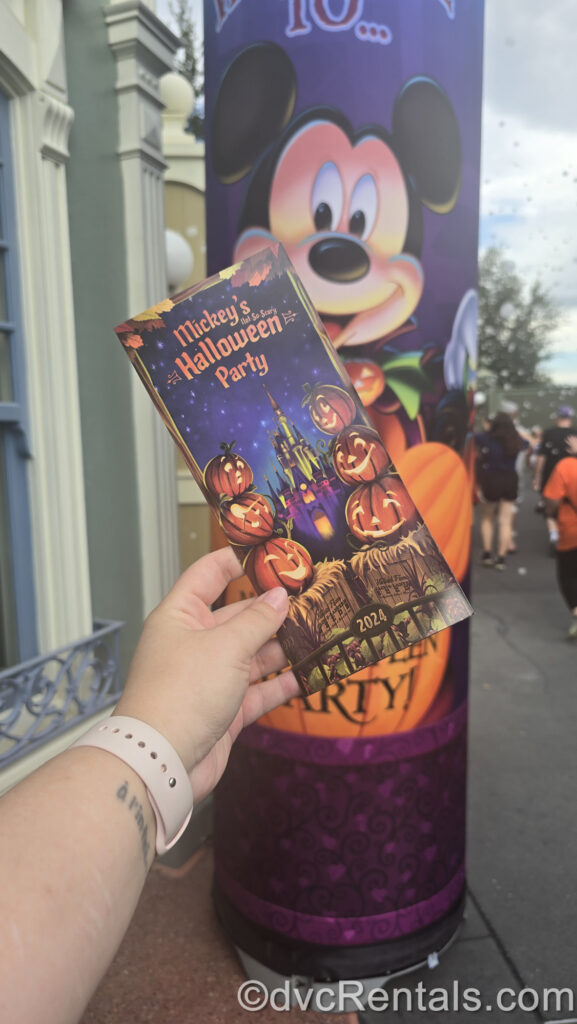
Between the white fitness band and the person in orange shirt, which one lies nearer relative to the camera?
the white fitness band

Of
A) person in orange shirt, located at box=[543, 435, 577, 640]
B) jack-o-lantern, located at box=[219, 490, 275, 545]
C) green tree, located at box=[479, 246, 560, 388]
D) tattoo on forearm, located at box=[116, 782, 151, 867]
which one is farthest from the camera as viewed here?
green tree, located at box=[479, 246, 560, 388]

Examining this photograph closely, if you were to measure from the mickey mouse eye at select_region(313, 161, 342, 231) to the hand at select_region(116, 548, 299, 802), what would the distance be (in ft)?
3.60

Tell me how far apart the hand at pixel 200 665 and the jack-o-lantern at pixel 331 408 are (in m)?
0.29

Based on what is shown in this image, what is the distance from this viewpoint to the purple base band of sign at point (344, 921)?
2.24 m

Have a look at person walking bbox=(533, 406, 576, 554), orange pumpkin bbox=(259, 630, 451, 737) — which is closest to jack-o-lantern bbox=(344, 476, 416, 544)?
orange pumpkin bbox=(259, 630, 451, 737)

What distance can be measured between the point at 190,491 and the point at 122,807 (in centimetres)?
397

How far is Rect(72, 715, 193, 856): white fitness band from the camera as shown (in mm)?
816

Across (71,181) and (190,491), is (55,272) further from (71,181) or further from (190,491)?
(190,491)

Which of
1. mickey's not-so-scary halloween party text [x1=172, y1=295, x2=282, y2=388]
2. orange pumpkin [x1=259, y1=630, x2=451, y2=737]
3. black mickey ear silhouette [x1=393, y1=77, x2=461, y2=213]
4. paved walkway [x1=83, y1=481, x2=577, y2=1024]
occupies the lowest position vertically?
paved walkway [x1=83, y1=481, x2=577, y2=1024]

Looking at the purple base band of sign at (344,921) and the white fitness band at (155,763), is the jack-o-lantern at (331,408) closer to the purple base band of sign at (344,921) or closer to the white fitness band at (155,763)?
the white fitness band at (155,763)

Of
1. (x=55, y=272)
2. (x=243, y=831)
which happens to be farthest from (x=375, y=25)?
(x=243, y=831)

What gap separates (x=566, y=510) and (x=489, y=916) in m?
3.41

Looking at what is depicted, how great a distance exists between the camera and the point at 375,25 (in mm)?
1878

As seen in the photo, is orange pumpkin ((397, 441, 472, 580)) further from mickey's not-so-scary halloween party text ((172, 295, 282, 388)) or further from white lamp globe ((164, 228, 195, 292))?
white lamp globe ((164, 228, 195, 292))
